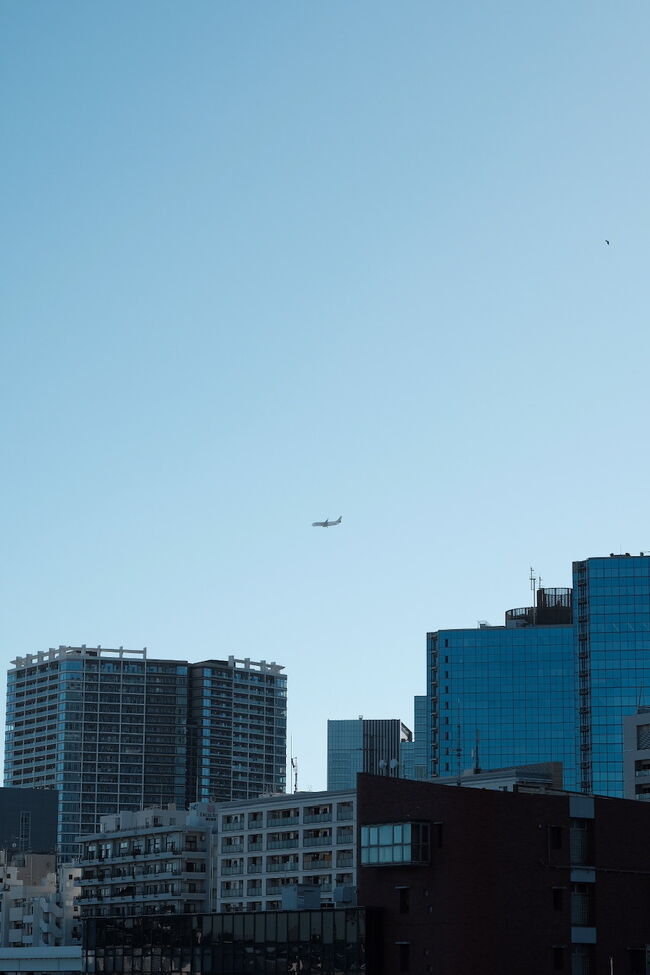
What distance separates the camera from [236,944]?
131125 millimetres

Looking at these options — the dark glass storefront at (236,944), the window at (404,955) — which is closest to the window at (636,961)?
the window at (404,955)

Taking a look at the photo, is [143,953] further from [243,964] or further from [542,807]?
[542,807]

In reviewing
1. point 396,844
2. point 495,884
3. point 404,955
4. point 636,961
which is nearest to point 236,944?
point 404,955

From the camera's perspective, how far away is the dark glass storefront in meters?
120

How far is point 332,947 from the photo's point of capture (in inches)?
4783

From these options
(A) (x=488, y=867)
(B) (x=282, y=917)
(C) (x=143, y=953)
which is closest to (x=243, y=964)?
(B) (x=282, y=917)

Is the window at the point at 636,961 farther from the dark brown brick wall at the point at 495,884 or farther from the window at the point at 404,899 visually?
the window at the point at 404,899

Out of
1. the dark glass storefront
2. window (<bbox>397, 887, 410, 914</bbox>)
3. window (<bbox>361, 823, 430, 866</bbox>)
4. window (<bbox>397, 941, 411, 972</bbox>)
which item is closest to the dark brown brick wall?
window (<bbox>397, 887, 410, 914</bbox>)

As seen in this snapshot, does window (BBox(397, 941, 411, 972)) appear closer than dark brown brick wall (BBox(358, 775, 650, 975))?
No

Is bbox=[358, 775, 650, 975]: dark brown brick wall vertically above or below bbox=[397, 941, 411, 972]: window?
above

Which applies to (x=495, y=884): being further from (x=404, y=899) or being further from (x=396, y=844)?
(x=396, y=844)

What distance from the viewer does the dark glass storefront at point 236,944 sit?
120 metres

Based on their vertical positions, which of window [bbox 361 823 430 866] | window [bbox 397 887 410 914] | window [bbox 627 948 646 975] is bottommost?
window [bbox 627 948 646 975]

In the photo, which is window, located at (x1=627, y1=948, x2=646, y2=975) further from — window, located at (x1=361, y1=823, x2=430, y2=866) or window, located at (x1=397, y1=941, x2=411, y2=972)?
window, located at (x1=361, y1=823, x2=430, y2=866)
